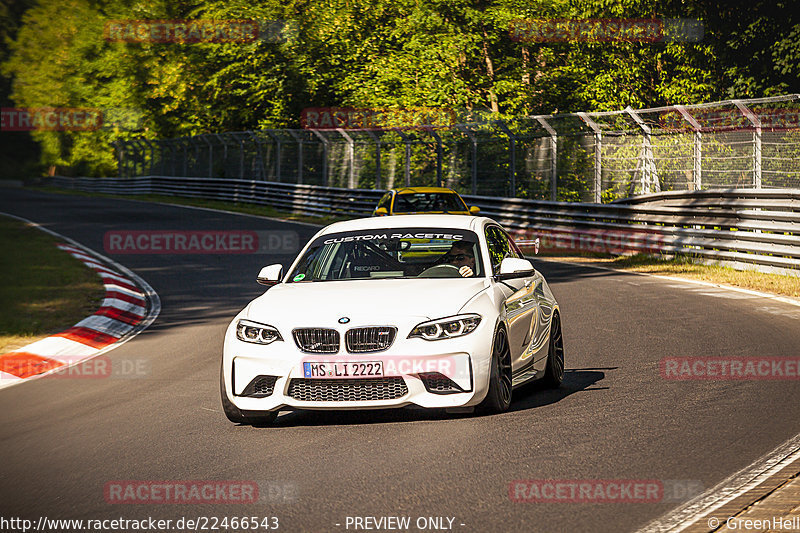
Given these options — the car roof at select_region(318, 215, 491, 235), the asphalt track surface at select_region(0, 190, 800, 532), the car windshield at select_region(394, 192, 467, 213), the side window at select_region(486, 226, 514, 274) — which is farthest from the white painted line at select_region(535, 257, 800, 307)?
the car roof at select_region(318, 215, 491, 235)

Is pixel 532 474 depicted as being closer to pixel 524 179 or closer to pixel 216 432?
pixel 216 432

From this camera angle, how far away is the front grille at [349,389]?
7.28m

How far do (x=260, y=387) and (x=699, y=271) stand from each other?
13.6 m

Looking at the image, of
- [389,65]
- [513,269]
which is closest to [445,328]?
[513,269]

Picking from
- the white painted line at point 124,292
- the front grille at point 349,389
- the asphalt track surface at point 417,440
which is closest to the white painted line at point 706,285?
the asphalt track surface at point 417,440

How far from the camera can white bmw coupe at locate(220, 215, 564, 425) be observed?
23.8ft

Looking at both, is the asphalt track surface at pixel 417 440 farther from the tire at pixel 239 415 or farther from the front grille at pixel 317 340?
the front grille at pixel 317 340

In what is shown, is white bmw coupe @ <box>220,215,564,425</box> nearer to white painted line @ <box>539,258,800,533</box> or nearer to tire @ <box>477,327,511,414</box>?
tire @ <box>477,327,511,414</box>

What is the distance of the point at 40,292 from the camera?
1738 centimetres

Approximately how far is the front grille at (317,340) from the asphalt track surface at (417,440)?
585 millimetres

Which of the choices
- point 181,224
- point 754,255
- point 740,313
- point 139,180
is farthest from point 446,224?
point 139,180

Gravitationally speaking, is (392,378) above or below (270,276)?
below

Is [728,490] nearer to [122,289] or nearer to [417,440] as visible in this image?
[417,440]

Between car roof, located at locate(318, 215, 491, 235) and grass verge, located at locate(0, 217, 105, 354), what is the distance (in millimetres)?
5275
